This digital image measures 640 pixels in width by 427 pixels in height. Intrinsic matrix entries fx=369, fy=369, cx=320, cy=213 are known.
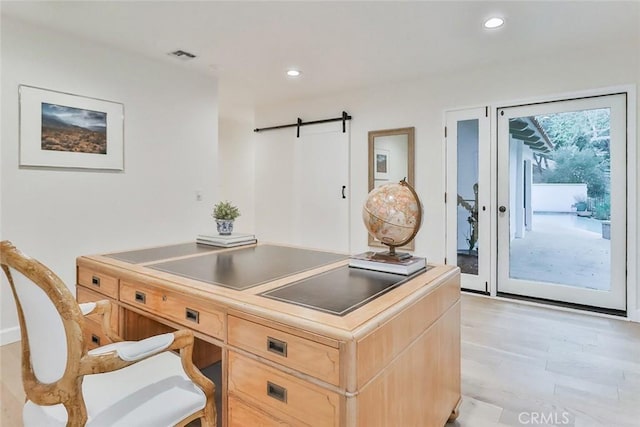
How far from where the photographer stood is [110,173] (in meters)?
3.39

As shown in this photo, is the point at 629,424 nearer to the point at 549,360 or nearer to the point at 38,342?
the point at 549,360

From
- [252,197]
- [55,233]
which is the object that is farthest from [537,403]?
[252,197]

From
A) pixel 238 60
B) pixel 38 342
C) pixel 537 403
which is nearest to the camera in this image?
pixel 38 342

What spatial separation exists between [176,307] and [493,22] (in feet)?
9.96

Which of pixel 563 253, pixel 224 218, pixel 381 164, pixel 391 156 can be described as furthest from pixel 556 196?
pixel 224 218

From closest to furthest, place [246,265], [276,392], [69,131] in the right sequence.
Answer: [276,392] < [246,265] < [69,131]

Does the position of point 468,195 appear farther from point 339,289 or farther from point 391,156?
point 339,289

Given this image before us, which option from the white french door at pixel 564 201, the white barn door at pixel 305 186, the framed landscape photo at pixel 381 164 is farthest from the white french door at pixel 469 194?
the white barn door at pixel 305 186

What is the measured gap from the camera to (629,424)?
1772 millimetres

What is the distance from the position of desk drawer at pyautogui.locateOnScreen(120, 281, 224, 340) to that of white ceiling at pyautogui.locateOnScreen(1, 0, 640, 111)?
6.74 ft

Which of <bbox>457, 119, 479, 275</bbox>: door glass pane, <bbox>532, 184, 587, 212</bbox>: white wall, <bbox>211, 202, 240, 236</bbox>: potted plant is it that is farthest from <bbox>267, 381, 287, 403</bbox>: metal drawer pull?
<bbox>532, 184, 587, 212</bbox>: white wall

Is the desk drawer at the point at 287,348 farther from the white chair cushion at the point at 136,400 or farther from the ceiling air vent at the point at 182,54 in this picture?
the ceiling air vent at the point at 182,54

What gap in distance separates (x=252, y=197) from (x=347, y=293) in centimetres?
531

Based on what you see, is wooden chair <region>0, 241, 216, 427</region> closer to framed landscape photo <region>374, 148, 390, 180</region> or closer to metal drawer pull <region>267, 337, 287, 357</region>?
metal drawer pull <region>267, 337, 287, 357</region>
